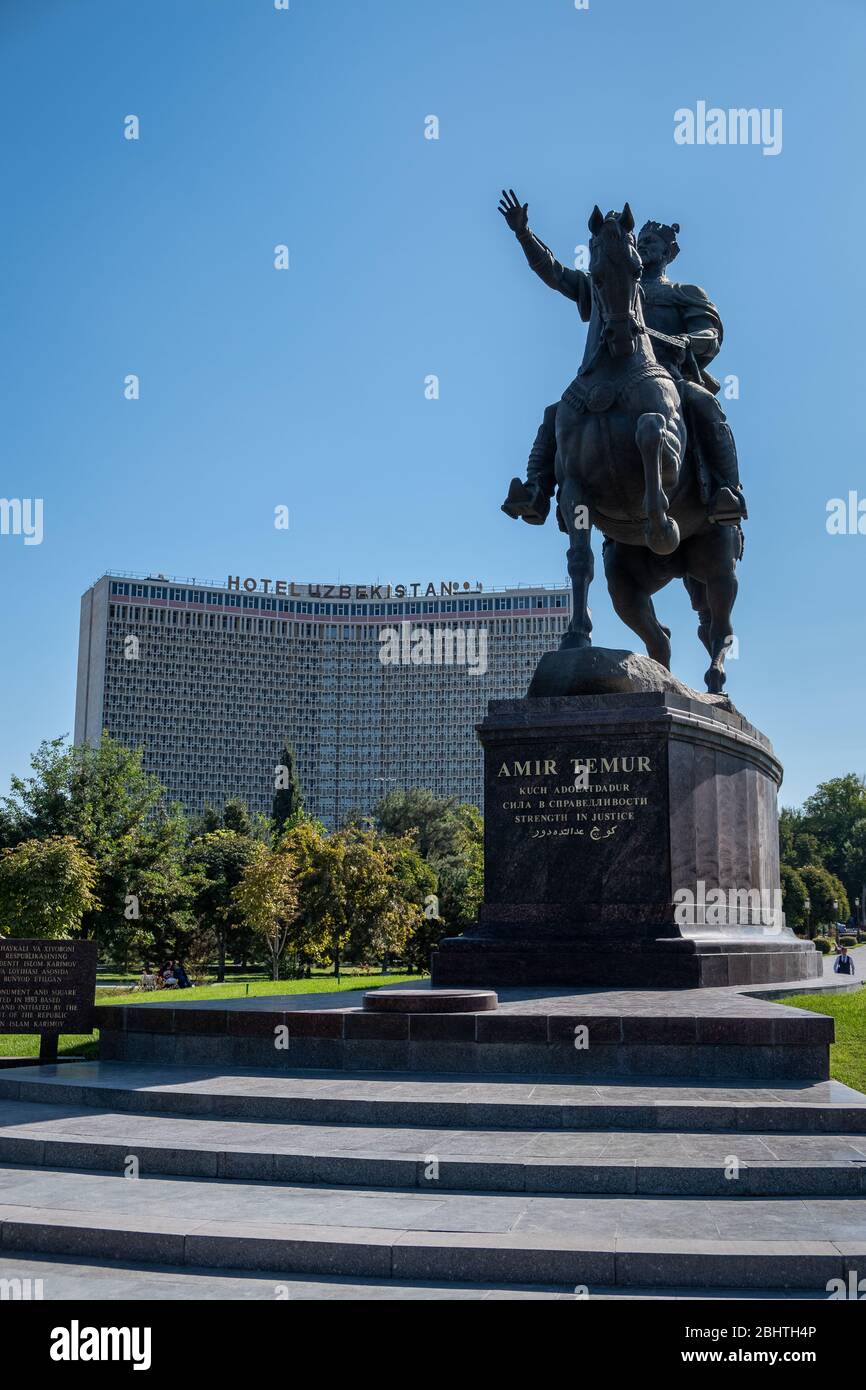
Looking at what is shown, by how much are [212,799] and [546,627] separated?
41.1 m

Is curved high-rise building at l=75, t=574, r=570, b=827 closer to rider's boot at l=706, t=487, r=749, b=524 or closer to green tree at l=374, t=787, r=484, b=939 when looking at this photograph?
green tree at l=374, t=787, r=484, b=939

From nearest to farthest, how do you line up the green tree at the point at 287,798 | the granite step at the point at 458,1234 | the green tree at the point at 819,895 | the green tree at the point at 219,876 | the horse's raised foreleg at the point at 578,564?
the granite step at the point at 458,1234
the horse's raised foreleg at the point at 578,564
the green tree at the point at 219,876
the green tree at the point at 819,895
the green tree at the point at 287,798

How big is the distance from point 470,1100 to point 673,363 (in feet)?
32.7

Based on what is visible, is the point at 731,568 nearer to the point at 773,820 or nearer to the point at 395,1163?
the point at 773,820

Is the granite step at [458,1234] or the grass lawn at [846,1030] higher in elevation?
the grass lawn at [846,1030]

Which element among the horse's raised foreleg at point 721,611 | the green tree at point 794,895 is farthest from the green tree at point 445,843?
the horse's raised foreleg at point 721,611

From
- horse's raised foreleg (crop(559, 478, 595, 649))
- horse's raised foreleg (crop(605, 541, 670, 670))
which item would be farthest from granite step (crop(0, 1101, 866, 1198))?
horse's raised foreleg (crop(605, 541, 670, 670))

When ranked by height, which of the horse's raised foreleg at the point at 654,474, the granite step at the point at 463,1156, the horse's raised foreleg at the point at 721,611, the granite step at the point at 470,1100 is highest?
the horse's raised foreleg at the point at 654,474

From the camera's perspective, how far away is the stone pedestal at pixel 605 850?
1139cm

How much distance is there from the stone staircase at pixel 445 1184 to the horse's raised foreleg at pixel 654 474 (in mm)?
6412

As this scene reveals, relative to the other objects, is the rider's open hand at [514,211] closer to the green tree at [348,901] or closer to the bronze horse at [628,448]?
the bronze horse at [628,448]

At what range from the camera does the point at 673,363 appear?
14.6 m
